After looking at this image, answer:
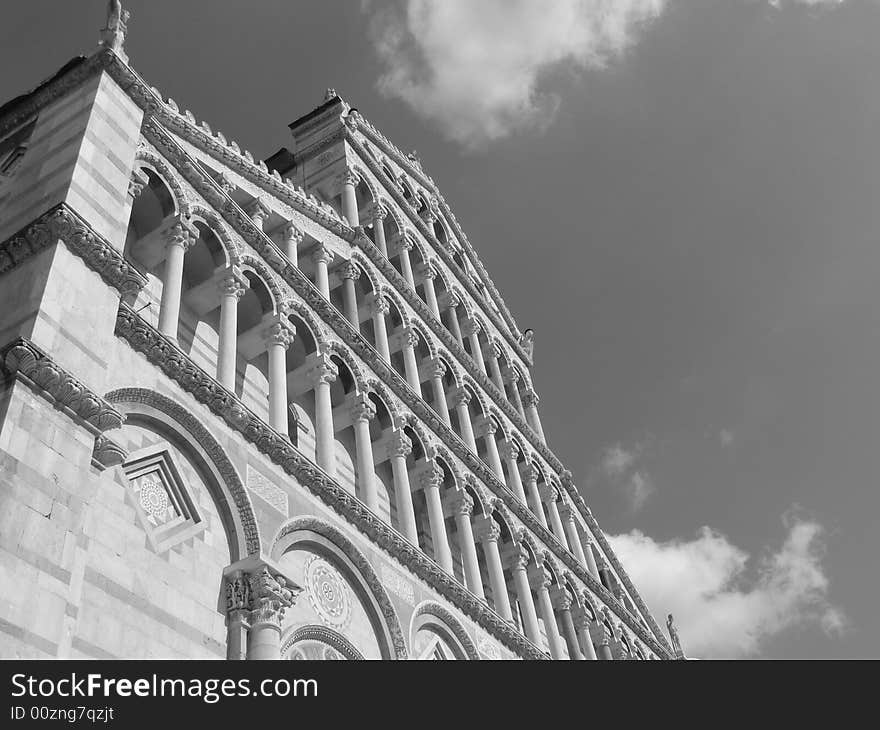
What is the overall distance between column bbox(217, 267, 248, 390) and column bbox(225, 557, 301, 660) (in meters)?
2.64

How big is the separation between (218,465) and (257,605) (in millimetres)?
1883

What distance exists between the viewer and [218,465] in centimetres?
1092

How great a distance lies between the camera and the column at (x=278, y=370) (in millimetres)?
12727

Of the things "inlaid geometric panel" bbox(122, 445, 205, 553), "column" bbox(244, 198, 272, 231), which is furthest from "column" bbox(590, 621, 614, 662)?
"inlaid geometric panel" bbox(122, 445, 205, 553)

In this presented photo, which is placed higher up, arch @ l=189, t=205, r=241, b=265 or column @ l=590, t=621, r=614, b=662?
arch @ l=189, t=205, r=241, b=265

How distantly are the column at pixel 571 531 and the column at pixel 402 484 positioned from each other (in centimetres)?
822

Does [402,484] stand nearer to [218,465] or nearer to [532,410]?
[218,465]

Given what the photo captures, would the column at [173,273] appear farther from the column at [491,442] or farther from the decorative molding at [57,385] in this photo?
the column at [491,442]

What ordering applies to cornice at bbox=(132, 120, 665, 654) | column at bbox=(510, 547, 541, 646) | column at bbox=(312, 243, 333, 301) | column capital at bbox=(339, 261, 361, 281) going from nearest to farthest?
1. cornice at bbox=(132, 120, 665, 654)
2. column at bbox=(312, 243, 333, 301)
3. column at bbox=(510, 547, 541, 646)
4. column capital at bbox=(339, 261, 361, 281)

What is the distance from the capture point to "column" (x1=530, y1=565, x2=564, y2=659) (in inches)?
722

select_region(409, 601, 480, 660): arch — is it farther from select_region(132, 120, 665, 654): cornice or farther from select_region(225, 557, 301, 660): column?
select_region(132, 120, 665, 654): cornice
